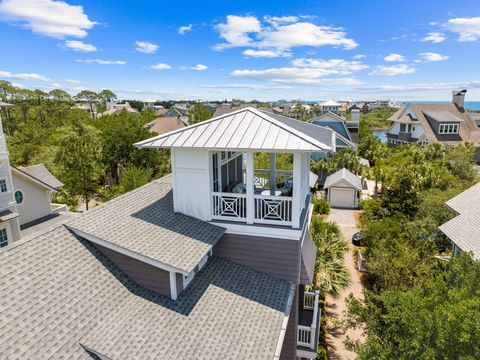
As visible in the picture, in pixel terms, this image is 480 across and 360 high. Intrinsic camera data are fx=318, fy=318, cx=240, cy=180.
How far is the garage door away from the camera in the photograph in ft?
126

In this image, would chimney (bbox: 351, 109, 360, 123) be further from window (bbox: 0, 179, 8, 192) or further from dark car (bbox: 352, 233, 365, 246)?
window (bbox: 0, 179, 8, 192)

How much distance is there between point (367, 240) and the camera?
23.2 m

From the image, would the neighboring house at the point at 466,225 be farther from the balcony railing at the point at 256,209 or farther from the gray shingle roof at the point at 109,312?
the gray shingle roof at the point at 109,312

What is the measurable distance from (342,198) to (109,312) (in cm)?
3454

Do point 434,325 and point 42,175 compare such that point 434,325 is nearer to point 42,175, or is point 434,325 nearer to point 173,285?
point 173,285

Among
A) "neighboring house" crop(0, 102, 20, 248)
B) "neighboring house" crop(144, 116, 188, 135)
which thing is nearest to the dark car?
"neighboring house" crop(0, 102, 20, 248)

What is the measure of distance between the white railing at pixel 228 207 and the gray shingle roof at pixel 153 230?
537 mm

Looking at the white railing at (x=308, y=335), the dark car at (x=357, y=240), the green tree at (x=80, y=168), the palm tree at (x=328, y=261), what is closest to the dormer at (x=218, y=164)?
the white railing at (x=308, y=335)

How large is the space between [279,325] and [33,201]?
24369 millimetres

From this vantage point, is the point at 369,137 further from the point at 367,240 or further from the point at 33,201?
the point at 33,201

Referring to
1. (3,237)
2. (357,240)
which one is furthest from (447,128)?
(3,237)

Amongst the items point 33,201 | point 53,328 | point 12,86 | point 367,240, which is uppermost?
point 12,86

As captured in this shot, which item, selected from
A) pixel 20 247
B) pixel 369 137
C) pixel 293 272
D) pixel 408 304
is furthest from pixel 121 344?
pixel 369 137

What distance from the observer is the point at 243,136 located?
428 inches
